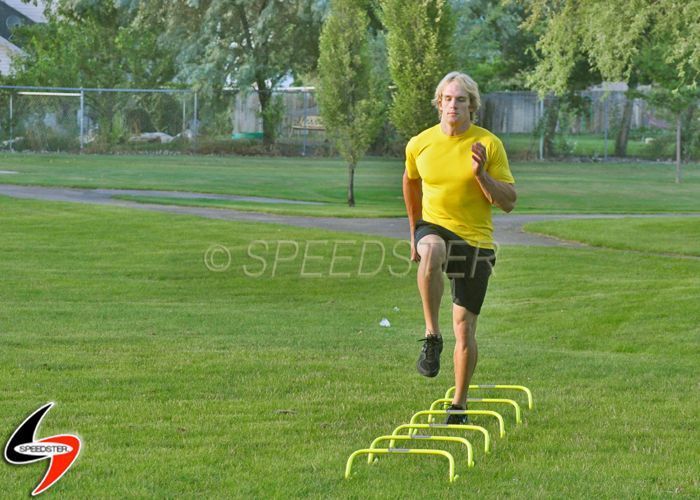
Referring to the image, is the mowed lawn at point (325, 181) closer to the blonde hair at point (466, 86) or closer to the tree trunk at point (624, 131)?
the tree trunk at point (624, 131)

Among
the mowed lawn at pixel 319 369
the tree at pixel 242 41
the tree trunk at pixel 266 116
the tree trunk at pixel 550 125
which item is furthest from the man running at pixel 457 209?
the tree trunk at pixel 550 125

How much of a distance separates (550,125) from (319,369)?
152 feet

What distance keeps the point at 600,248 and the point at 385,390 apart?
13915 millimetres

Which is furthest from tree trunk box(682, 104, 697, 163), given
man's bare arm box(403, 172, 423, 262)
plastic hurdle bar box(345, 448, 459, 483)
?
plastic hurdle bar box(345, 448, 459, 483)

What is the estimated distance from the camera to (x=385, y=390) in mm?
9438

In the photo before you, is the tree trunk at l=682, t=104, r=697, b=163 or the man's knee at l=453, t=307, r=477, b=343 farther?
the tree trunk at l=682, t=104, r=697, b=163

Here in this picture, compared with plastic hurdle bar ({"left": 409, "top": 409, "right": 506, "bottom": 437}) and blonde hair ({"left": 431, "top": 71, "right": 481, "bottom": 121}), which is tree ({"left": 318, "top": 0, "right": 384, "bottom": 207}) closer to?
blonde hair ({"left": 431, "top": 71, "right": 481, "bottom": 121})

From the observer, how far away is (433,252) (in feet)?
25.5

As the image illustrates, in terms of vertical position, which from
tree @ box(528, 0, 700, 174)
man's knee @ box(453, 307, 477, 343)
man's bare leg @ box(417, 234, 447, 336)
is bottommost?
man's knee @ box(453, 307, 477, 343)

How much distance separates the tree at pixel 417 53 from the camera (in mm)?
28828

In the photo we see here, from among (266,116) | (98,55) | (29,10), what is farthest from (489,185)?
(29,10)

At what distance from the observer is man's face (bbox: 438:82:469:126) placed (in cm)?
764

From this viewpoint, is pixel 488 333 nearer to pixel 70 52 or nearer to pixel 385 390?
pixel 385 390

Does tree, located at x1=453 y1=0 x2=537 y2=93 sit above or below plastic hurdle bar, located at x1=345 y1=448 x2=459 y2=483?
above
